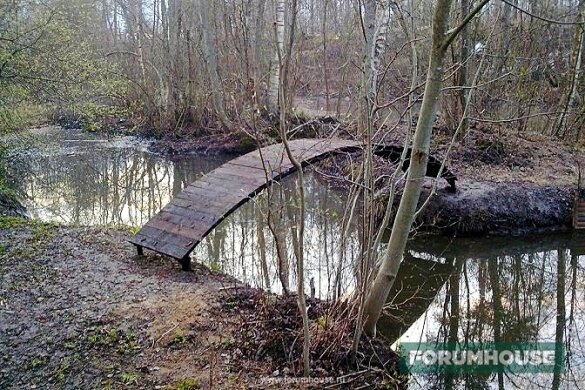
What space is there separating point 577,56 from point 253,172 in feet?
26.0

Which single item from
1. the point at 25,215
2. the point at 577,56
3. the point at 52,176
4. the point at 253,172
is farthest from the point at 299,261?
the point at 52,176

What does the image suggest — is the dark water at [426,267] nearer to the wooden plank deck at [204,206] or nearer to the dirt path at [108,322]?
the wooden plank deck at [204,206]

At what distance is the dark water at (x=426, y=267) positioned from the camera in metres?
4.97

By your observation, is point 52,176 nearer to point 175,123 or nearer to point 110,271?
point 175,123

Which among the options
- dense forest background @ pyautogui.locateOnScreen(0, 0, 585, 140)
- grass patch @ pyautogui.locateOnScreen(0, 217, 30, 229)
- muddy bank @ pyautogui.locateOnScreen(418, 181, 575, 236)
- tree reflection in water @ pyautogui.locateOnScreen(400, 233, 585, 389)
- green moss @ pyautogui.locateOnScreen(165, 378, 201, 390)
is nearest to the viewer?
green moss @ pyautogui.locateOnScreen(165, 378, 201, 390)

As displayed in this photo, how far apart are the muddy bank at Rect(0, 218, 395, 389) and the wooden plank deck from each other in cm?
28

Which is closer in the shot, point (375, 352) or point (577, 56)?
point (375, 352)

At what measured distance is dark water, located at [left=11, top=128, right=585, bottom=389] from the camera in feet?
16.3

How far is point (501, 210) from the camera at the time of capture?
7.91 metres

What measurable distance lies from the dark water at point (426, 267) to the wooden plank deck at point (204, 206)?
0.66m

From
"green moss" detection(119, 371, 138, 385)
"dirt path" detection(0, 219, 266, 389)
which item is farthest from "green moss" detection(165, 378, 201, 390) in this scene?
"green moss" detection(119, 371, 138, 385)

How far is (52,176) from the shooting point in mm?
11922

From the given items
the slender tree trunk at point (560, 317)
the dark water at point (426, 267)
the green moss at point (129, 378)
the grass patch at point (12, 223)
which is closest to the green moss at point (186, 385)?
the green moss at point (129, 378)

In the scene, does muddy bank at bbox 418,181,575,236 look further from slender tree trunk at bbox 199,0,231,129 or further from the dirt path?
slender tree trunk at bbox 199,0,231,129
